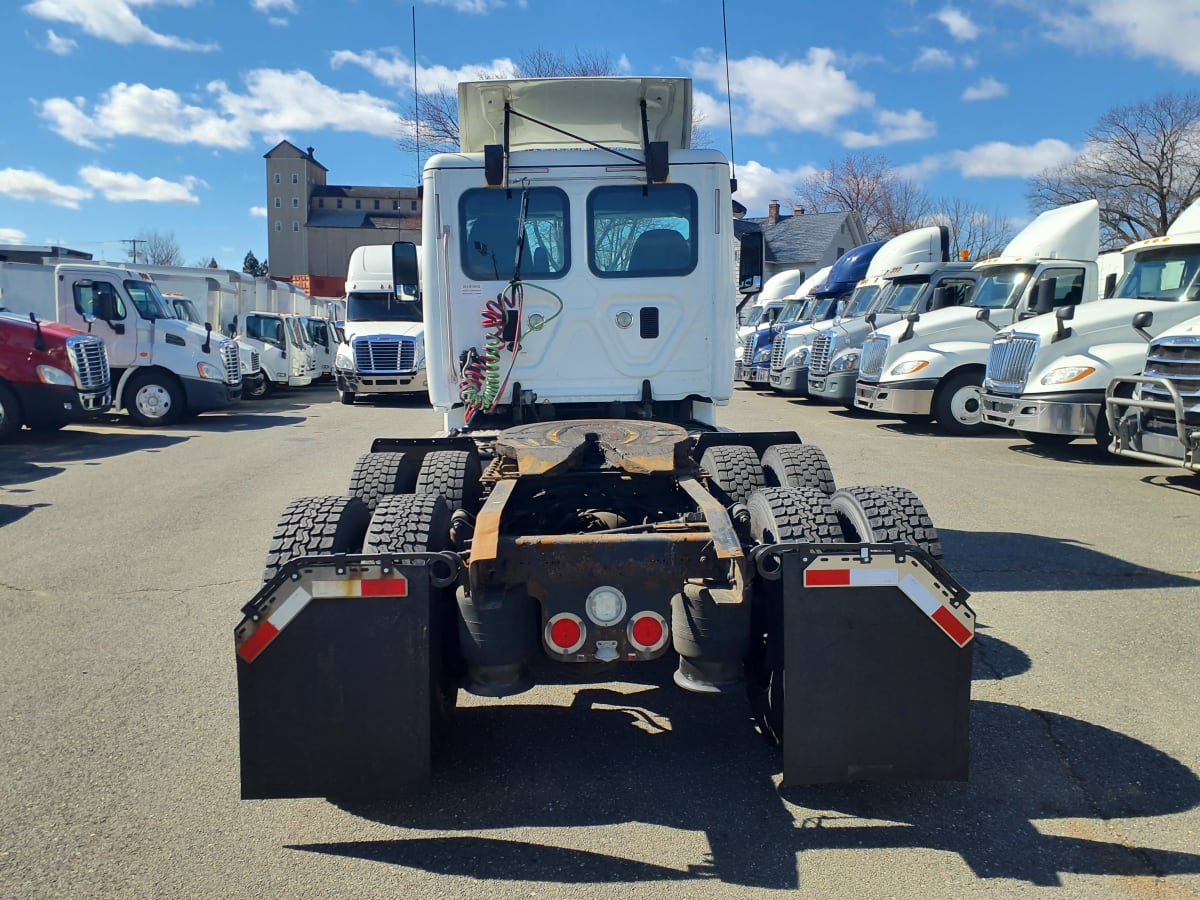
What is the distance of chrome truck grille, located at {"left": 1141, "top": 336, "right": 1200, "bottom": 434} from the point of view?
9.01 meters

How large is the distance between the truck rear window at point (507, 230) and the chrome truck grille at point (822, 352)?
40.5 feet

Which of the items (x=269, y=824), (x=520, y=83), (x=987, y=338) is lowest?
(x=269, y=824)

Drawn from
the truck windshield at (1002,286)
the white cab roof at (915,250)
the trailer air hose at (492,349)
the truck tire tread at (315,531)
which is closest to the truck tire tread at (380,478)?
the truck tire tread at (315,531)

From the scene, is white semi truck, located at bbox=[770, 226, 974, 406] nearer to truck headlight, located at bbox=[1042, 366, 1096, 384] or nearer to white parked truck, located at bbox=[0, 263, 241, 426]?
truck headlight, located at bbox=[1042, 366, 1096, 384]

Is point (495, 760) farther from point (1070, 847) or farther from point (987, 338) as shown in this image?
point (987, 338)

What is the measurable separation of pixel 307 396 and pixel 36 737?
21.6 m

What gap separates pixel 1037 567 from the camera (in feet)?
21.6

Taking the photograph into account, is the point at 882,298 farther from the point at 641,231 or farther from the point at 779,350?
the point at 641,231

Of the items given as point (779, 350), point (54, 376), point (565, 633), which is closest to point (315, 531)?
point (565, 633)

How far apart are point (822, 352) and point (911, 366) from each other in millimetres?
3546

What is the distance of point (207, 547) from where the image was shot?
7.52 m

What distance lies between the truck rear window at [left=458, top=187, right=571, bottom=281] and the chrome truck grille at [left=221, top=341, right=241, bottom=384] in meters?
13.0

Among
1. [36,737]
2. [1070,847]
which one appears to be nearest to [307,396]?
[36,737]

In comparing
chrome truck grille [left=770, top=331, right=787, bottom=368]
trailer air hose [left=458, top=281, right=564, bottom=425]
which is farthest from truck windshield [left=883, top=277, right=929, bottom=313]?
trailer air hose [left=458, top=281, right=564, bottom=425]
